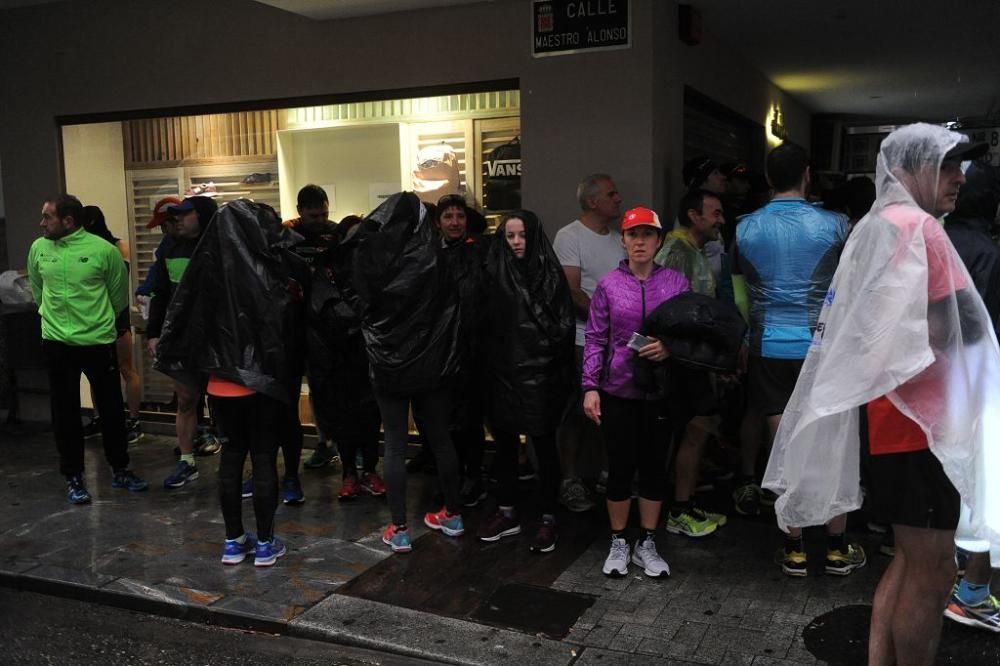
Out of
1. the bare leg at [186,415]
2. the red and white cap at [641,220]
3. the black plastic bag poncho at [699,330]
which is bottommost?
the bare leg at [186,415]

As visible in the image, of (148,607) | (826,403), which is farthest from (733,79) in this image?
(148,607)

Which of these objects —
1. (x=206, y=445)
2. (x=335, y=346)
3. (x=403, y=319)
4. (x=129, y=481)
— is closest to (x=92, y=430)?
(x=206, y=445)

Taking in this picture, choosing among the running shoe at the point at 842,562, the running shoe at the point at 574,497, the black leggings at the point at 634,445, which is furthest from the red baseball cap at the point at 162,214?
the running shoe at the point at 842,562

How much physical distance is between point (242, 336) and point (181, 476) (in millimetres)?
2212

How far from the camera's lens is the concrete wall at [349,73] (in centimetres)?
621

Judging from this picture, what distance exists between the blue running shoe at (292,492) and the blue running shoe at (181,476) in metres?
0.91

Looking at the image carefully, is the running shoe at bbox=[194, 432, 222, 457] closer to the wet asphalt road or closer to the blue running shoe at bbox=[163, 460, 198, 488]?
the blue running shoe at bbox=[163, 460, 198, 488]

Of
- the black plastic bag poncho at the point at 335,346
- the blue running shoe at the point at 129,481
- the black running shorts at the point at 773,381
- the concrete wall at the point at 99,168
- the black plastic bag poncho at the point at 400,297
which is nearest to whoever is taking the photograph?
the black running shorts at the point at 773,381

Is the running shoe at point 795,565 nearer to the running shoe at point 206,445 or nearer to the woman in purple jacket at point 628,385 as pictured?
the woman in purple jacket at point 628,385

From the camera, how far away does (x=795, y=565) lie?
4.66 m

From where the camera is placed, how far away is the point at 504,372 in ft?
16.9

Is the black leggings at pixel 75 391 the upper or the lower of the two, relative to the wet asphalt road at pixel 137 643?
upper

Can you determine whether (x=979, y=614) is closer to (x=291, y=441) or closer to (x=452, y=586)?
(x=452, y=586)

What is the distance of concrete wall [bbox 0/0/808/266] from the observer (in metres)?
6.21
